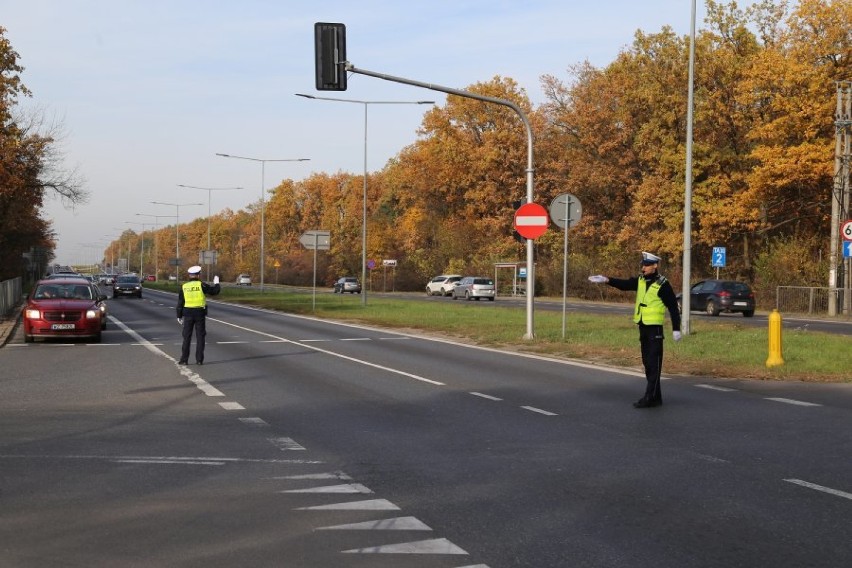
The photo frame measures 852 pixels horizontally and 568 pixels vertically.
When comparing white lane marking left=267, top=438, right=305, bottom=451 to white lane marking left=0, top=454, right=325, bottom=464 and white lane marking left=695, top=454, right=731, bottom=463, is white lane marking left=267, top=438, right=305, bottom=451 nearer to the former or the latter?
white lane marking left=0, top=454, right=325, bottom=464

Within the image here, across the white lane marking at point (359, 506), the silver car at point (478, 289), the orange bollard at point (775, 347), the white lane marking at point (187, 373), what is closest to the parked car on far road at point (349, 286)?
the silver car at point (478, 289)

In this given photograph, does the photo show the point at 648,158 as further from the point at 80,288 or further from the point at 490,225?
the point at 80,288

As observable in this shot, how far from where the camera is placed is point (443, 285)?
70.2m

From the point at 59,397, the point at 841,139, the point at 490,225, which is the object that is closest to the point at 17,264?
the point at 490,225

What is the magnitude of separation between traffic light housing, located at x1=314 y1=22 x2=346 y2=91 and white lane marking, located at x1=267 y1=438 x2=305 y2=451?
32.4 ft

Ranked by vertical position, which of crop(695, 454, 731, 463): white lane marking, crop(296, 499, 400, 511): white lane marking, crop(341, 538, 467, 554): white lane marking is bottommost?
crop(695, 454, 731, 463): white lane marking

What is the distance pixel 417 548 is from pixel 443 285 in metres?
64.6

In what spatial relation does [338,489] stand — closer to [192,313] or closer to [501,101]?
[192,313]

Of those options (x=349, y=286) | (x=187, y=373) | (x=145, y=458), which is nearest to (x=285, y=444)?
(x=145, y=458)

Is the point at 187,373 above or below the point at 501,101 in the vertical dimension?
below

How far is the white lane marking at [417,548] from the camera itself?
5.55 metres

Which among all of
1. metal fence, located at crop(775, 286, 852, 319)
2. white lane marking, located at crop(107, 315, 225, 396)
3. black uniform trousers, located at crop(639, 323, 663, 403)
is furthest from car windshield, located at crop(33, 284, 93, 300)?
metal fence, located at crop(775, 286, 852, 319)

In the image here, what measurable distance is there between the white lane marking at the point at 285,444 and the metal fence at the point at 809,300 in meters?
32.8

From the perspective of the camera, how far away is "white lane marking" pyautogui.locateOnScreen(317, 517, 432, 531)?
6.05 meters
